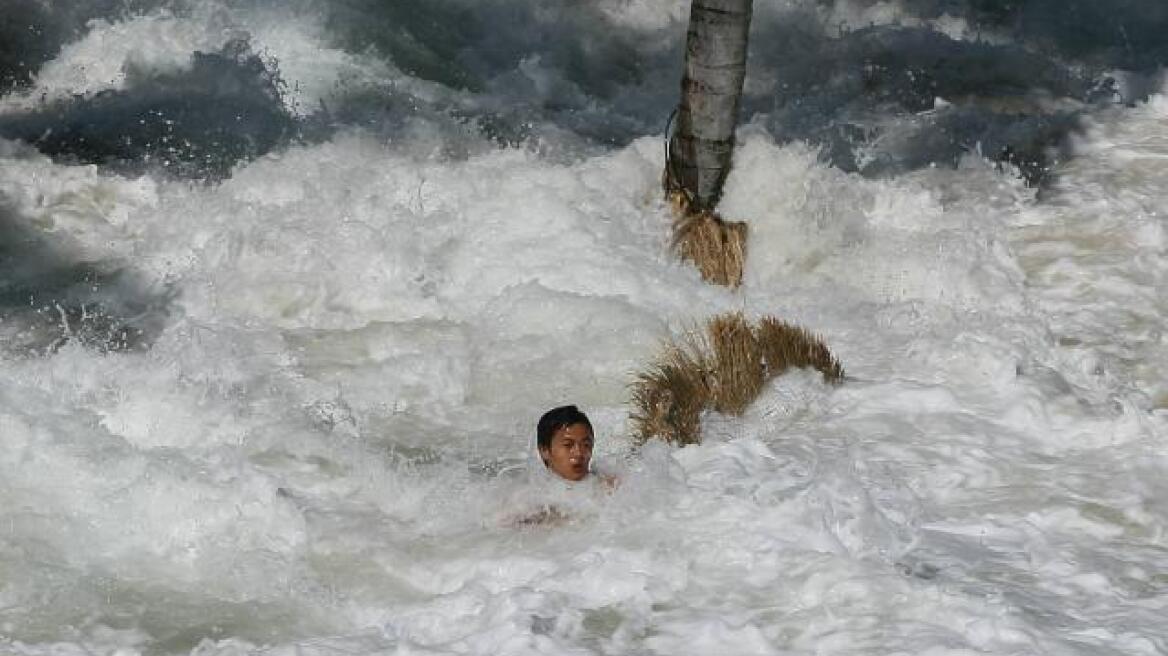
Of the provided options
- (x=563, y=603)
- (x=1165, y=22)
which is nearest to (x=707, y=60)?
(x=563, y=603)

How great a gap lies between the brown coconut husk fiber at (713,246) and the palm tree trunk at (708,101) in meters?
0.18

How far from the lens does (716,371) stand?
765 cm

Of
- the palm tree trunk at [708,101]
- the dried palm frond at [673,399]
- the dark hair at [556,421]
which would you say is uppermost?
the palm tree trunk at [708,101]

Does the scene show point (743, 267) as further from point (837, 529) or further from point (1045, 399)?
point (837, 529)

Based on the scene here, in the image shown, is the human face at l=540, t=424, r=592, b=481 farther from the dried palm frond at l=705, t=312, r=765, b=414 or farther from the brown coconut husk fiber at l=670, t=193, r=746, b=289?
the brown coconut husk fiber at l=670, t=193, r=746, b=289

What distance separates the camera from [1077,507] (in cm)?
686

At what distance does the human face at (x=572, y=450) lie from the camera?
6.77 meters

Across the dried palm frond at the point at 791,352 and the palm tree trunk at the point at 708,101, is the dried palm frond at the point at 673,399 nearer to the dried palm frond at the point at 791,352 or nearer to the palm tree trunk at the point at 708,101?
the dried palm frond at the point at 791,352

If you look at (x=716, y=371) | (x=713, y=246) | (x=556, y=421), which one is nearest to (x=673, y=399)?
(x=716, y=371)

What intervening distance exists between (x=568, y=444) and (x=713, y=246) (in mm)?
2708

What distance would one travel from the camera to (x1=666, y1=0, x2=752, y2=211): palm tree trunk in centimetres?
925

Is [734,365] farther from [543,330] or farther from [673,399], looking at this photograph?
[543,330]

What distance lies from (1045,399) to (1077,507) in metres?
0.97

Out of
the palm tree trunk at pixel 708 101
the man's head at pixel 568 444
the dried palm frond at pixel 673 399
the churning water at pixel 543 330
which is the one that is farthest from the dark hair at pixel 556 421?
the palm tree trunk at pixel 708 101
